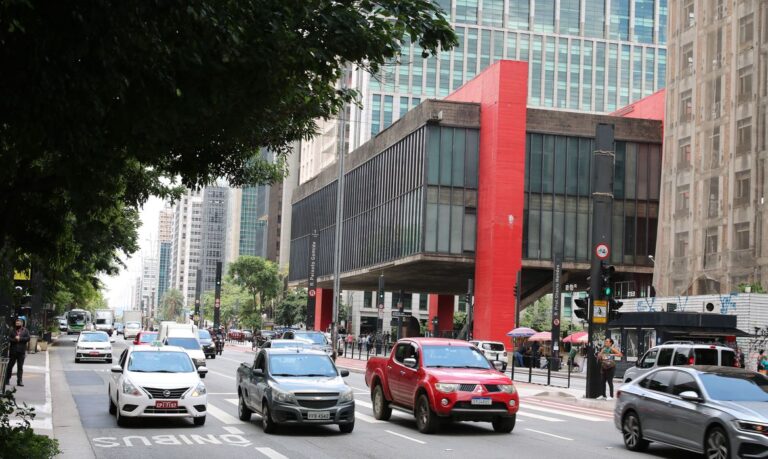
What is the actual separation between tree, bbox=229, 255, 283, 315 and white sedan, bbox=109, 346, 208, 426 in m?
109

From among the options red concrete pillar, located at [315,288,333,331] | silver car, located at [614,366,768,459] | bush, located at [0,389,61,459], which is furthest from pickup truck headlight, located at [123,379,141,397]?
red concrete pillar, located at [315,288,333,331]

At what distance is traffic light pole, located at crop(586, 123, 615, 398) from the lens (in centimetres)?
2720

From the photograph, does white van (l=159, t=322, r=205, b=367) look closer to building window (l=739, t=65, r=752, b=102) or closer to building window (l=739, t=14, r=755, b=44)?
building window (l=739, t=65, r=752, b=102)

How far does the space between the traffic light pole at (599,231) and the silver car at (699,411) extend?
1102 cm

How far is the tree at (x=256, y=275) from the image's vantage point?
128 meters

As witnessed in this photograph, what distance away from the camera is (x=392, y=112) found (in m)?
122

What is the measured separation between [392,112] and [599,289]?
96.3m

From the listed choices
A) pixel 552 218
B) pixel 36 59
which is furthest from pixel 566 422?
pixel 552 218

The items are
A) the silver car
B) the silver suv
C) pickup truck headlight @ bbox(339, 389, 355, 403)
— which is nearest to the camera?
the silver car

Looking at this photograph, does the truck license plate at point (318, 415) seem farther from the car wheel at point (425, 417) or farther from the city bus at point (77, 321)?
the city bus at point (77, 321)

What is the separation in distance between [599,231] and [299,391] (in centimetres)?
1354

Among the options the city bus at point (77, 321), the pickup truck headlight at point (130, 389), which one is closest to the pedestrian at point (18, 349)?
the pickup truck headlight at point (130, 389)

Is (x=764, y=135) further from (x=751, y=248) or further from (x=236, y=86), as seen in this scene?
(x=236, y=86)

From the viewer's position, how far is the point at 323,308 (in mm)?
96125
